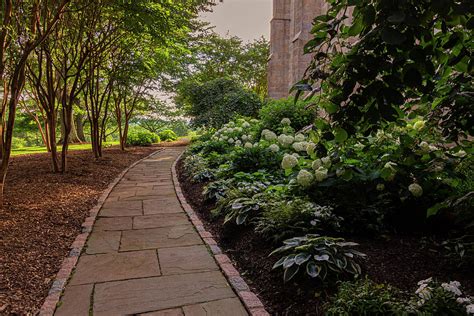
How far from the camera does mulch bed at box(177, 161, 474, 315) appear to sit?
212 centimetres

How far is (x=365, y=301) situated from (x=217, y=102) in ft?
35.9

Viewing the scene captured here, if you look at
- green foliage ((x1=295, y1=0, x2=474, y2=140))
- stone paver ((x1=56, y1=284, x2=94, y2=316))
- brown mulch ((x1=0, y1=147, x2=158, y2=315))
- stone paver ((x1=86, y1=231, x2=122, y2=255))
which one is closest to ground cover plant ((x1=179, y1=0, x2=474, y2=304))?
green foliage ((x1=295, y1=0, x2=474, y2=140))

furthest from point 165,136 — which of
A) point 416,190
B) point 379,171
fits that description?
point 416,190

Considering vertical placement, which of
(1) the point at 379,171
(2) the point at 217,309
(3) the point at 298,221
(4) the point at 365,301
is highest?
(1) the point at 379,171

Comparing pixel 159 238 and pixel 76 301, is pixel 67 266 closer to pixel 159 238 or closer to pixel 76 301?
pixel 76 301

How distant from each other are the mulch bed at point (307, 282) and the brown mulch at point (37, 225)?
157cm

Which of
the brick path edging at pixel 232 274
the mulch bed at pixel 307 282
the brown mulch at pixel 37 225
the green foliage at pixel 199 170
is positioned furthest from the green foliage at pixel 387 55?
the green foliage at pixel 199 170

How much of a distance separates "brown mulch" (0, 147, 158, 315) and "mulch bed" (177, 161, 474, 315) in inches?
62.0

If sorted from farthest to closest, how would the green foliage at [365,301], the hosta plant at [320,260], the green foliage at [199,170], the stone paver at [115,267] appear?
the green foliage at [199,170] → the stone paver at [115,267] → the hosta plant at [320,260] → the green foliage at [365,301]

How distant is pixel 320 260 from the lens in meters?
2.21

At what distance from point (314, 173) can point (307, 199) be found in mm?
296

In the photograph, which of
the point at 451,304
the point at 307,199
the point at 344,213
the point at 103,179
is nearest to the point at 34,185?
the point at 103,179

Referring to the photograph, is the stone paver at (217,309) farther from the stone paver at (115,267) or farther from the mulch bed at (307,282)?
the stone paver at (115,267)

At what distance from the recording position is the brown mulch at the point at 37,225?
2.36 metres
